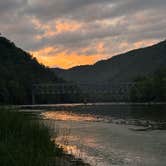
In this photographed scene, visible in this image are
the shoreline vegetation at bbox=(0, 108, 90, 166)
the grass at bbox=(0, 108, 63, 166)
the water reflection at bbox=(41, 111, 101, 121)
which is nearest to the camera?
the grass at bbox=(0, 108, 63, 166)

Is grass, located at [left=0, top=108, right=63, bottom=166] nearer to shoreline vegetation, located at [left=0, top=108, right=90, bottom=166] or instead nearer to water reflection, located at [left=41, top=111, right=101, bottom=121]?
shoreline vegetation, located at [left=0, top=108, right=90, bottom=166]

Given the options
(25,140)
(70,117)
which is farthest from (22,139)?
(70,117)

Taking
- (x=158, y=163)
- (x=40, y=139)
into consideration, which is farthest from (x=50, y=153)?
(x=158, y=163)

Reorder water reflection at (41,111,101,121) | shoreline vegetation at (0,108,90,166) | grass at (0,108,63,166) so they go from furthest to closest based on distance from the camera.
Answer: water reflection at (41,111,101,121) < shoreline vegetation at (0,108,90,166) < grass at (0,108,63,166)

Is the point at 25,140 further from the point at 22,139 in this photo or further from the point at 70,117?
the point at 70,117

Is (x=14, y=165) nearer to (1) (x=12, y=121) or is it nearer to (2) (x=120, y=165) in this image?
(1) (x=12, y=121)

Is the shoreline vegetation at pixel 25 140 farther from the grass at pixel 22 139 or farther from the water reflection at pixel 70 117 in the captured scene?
the water reflection at pixel 70 117

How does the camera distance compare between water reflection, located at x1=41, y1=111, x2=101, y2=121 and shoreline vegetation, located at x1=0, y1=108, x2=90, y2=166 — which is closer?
shoreline vegetation, located at x1=0, y1=108, x2=90, y2=166

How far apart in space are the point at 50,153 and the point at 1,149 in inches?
225

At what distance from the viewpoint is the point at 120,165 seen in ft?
87.6

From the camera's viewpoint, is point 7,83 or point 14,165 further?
point 7,83

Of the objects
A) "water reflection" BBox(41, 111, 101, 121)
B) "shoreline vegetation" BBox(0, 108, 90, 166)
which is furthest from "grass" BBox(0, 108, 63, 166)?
"water reflection" BBox(41, 111, 101, 121)

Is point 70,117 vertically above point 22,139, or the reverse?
point 22,139

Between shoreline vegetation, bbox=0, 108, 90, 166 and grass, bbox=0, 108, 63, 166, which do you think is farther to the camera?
shoreline vegetation, bbox=0, 108, 90, 166
